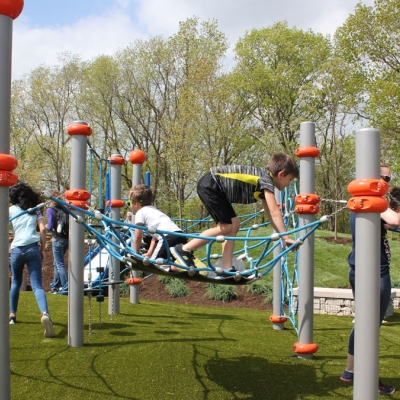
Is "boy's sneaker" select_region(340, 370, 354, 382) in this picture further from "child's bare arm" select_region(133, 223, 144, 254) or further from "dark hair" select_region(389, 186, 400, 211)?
"child's bare arm" select_region(133, 223, 144, 254)

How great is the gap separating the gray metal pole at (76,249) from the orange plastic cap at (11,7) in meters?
1.98

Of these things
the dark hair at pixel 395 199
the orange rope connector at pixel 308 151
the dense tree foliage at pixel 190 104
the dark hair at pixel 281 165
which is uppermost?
the dense tree foliage at pixel 190 104

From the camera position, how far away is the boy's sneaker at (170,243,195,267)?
3.56 m

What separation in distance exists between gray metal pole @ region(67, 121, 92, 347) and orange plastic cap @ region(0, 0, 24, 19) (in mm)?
1977

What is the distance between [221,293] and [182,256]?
5832 mm

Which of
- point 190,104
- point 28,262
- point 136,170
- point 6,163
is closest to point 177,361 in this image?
point 28,262

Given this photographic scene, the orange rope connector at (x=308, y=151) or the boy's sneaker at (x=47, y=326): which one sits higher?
the orange rope connector at (x=308, y=151)

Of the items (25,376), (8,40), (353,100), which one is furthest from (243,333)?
(353,100)

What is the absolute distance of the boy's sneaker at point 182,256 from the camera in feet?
11.7

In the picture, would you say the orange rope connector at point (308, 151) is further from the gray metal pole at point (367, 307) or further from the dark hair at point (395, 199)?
the gray metal pole at point (367, 307)

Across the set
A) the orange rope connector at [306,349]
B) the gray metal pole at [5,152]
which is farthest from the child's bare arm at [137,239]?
the gray metal pole at [5,152]

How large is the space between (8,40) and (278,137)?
19.1 metres

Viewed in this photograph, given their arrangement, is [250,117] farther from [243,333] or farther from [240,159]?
[243,333]

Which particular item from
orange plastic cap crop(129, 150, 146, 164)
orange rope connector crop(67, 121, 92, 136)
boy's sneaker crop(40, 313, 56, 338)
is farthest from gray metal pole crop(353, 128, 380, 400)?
orange plastic cap crop(129, 150, 146, 164)
